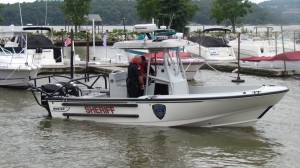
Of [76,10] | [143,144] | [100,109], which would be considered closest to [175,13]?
[76,10]

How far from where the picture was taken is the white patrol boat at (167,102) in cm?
1490

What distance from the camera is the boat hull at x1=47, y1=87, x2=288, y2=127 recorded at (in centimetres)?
1482

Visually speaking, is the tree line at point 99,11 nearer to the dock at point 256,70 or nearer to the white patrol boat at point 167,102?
the dock at point 256,70

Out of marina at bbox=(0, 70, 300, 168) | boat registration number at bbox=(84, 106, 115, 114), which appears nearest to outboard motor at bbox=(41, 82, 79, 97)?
marina at bbox=(0, 70, 300, 168)

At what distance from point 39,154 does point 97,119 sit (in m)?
3.70

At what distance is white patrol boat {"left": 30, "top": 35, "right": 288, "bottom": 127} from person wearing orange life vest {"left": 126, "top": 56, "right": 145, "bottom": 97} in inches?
7.9

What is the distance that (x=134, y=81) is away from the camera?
15.7 m

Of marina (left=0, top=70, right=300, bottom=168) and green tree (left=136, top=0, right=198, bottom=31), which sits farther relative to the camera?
green tree (left=136, top=0, right=198, bottom=31)

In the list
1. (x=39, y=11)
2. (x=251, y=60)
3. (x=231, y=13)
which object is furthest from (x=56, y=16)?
(x=251, y=60)

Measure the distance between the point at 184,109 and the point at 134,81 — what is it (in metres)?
1.65

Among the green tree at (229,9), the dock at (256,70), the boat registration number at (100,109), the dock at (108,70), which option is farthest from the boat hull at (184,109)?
the green tree at (229,9)

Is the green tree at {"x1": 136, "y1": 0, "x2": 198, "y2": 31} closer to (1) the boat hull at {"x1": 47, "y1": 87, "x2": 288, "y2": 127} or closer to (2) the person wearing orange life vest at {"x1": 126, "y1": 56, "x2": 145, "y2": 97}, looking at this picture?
(1) the boat hull at {"x1": 47, "y1": 87, "x2": 288, "y2": 127}

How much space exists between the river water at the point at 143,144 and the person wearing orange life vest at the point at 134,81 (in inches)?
39.0

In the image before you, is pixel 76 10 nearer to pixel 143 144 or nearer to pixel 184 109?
pixel 184 109
